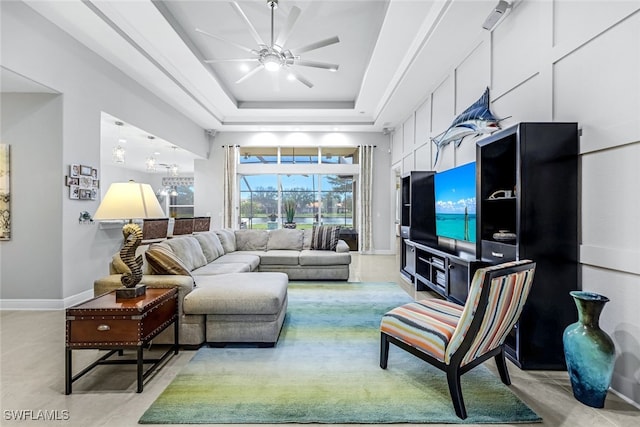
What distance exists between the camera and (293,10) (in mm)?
3090

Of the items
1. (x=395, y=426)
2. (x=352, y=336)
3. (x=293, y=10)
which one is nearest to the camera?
(x=395, y=426)

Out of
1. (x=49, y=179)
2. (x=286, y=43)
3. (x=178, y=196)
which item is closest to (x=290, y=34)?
(x=286, y=43)

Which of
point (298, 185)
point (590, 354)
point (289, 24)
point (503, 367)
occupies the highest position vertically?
point (289, 24)

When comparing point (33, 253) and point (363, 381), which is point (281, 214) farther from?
point (363, 381)

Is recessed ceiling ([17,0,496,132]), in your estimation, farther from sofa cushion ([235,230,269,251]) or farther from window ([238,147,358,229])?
sofa cushion ([235,230,269,251])

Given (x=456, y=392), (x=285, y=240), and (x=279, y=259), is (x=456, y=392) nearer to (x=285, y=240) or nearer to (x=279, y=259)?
(x=279, y=259)

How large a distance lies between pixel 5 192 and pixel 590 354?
229 inches

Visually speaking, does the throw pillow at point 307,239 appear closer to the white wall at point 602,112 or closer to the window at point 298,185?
the window at point 298,185

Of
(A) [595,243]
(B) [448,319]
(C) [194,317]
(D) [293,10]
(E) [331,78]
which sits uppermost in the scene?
(E) [331,78]

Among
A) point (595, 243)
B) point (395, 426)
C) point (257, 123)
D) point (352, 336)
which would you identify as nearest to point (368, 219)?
point (257, 123)

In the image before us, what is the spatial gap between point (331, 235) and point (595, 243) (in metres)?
3.74

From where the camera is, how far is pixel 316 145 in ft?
27.8

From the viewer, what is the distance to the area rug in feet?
5.62

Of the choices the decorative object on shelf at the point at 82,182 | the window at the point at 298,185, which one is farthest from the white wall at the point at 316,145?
the decorative object on shelf at the point at 82,182
